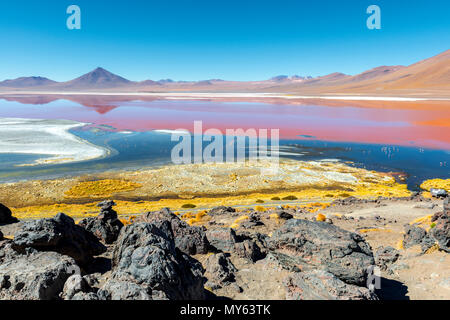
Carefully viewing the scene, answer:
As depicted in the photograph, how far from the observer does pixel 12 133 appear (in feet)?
173

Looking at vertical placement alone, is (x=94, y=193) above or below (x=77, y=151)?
below

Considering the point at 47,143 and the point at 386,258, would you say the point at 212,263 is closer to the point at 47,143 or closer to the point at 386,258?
the point at 386,258

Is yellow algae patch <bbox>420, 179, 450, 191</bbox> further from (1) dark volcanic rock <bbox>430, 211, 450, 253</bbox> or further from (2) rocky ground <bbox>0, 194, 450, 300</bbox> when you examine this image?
(1) dark volcanic rock <bbox>430, 211, 450, 253</bbox>

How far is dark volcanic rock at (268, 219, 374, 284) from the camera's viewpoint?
6.68m

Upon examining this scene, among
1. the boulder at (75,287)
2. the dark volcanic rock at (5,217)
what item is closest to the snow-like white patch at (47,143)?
the dark volcanic rock at (5,217)

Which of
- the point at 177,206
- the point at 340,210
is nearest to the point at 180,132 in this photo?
the point at 177,206

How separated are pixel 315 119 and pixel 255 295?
71725 millimetres

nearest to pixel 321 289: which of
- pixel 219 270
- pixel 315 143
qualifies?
pixel 219 270

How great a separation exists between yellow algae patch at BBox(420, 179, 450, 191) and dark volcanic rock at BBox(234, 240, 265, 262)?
27.4m

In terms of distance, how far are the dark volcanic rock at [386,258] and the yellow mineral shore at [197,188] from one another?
41.6 feet

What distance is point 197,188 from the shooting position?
98.3 ft

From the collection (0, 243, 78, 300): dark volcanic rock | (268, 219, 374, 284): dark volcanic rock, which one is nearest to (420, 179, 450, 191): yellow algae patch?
(268, 219, 374, 284): dark volcanic rock

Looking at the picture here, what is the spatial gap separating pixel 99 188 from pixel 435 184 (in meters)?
34.8
